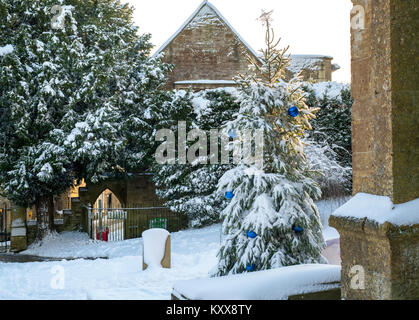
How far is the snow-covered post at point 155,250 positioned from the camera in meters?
10.1

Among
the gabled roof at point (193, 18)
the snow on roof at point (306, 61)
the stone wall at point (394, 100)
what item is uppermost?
the gabled roof at point (193, 18)

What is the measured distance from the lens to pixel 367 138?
3.49 meters

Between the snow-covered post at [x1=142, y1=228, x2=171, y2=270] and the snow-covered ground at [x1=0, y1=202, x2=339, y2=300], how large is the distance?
0.85ft

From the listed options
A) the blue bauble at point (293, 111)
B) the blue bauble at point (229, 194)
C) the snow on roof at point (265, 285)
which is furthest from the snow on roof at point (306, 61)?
the snow on roof at point (265, 285)

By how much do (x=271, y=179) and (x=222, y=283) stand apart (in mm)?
2858

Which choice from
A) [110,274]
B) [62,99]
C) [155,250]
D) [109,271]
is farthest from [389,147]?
[62,99]

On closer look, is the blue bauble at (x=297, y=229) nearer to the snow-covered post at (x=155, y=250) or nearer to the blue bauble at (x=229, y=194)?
the blue bauble at (x=229, y=194)

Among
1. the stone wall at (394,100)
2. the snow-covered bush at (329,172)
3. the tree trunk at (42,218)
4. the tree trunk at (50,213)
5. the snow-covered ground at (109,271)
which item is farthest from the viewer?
the tree trunk at (50,213)

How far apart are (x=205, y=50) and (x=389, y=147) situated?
62.6ft

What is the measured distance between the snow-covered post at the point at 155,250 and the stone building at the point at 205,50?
12250 mm

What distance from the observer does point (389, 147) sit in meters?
3.21

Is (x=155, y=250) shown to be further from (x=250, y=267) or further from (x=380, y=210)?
(x=380, y=210)

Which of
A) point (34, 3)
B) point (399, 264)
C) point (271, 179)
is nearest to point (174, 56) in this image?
point (34, 3)

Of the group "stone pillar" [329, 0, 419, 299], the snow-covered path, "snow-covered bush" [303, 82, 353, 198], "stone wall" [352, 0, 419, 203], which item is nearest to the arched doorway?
the snow-covered path
